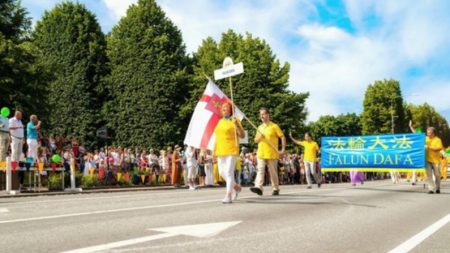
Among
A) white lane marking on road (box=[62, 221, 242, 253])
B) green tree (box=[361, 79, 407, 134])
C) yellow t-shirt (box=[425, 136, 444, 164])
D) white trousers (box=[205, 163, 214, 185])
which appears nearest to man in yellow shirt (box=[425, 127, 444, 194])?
yellow t-shirt (box=[425, 136, 444, 164])

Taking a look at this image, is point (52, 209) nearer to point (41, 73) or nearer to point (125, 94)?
point (41, 73)

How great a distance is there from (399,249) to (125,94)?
152 ft

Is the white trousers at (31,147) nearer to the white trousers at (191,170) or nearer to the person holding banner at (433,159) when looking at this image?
the white trousers at (191,170)

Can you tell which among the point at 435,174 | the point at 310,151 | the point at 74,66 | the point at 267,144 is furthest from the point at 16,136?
the point at 74,66

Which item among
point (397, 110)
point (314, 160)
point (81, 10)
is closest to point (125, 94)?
point (81, 10)

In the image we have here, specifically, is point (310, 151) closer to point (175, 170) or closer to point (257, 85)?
point (175, 170)

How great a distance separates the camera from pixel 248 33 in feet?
177

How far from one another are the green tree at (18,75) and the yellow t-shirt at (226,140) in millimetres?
25214

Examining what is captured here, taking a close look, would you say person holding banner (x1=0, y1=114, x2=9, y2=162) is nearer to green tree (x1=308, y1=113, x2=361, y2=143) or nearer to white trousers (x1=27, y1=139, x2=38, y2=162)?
white trousers (x1=27, y1=139, x2=38, y2=162)

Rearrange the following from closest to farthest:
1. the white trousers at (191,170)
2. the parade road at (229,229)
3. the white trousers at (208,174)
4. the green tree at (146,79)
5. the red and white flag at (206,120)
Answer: the parade road at (229,229), the red and white flag at (206,120), the white trousers at (191,170), the white trousers at (208,174), the green tree at (146,79)

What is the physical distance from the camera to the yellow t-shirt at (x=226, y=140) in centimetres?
1083

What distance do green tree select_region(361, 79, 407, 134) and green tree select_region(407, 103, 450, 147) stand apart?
18.9 metres

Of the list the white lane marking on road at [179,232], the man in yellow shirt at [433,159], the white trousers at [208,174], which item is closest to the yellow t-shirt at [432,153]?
the man in yellow shirt at [433,159]

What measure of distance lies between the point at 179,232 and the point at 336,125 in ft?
357
